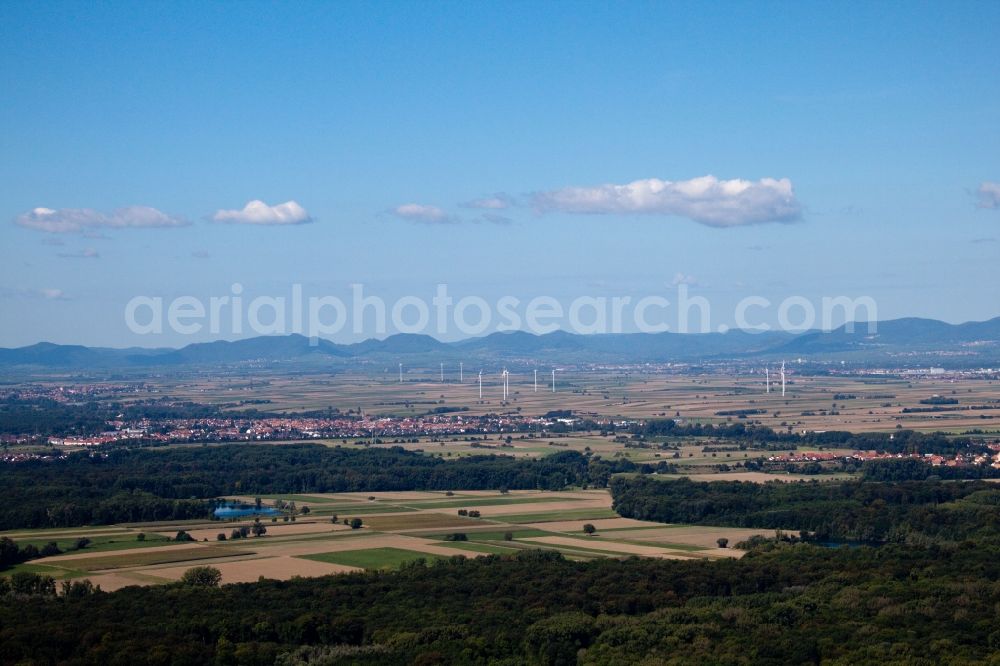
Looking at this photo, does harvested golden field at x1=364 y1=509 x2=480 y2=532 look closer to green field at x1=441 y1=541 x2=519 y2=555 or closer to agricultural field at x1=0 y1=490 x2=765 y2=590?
agricultural field at x1=0 y1=490 x2=765 y2=590

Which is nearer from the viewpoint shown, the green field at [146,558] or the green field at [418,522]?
the green field at [146,558]

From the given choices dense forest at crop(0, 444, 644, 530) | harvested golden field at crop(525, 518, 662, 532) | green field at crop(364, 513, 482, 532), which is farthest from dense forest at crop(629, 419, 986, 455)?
green field at crop(364, 513, 482, 532)

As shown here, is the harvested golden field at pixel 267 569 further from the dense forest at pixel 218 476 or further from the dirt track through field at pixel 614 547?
the dense forest at pixel 218 476

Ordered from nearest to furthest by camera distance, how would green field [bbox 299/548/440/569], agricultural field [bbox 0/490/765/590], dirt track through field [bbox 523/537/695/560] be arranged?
agricultural field [bbox 0/490/765/590]
green field [bbox 299/548/440/569]
dirt track through field [bbox 523/537/695/560]

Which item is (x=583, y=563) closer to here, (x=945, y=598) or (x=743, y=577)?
(x=743, y=577)

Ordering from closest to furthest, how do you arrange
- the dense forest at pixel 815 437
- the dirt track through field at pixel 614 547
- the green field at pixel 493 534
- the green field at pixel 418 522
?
the dirt track through field at pixel 614 547 → the green field at pixel 493 534 → the green field at pixel 418 522 → the dense forest at pixel 815 437

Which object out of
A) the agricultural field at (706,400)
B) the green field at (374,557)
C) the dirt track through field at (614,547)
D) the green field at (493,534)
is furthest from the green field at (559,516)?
the agricultural field at (706,400)
